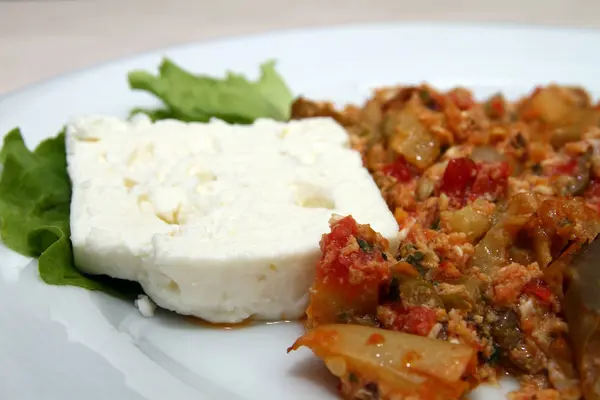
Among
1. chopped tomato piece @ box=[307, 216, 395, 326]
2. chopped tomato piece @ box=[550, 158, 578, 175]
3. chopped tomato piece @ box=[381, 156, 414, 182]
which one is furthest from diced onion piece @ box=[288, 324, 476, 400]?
chopped tomato piece @ box=[550, 158, 578, 175]

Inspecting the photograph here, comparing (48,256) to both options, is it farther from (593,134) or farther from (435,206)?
(593,134)

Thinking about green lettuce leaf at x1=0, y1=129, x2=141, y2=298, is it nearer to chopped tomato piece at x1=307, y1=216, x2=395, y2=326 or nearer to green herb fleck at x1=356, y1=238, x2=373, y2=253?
chopped tomato piece at x1=307, y1=216, x2=395, y2=326

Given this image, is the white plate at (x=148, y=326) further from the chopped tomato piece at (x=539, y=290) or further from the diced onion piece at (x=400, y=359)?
the chopped tomato piece at (x=539, y=290)

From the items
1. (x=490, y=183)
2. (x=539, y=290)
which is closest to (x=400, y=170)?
(x=490, y=183)

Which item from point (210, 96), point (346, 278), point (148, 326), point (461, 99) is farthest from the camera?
point (210, 96)

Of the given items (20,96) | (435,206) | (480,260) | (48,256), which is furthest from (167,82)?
(480,260)

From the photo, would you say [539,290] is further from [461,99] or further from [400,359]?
[461,99]
